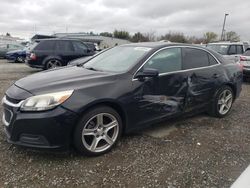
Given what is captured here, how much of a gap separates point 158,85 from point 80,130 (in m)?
1.50

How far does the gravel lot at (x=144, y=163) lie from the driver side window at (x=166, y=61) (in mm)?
1116

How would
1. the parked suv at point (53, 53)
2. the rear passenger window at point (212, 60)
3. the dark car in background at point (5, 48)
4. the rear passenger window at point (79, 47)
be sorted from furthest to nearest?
the dark car in background at point (5, 48), the rear passenger window at point (79, 47), the parked suv at point (53, 53), the rear passenger window at point (212, 60)

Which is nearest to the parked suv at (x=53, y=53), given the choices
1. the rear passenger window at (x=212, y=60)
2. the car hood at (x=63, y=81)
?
the rear passenger window at (x=212, y=60)

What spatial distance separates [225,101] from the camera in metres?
5.96

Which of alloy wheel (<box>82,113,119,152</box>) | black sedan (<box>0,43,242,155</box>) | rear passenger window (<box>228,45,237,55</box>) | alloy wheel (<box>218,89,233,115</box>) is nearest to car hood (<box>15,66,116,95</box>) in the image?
black sedan (<box>0,43,242,155</box>)

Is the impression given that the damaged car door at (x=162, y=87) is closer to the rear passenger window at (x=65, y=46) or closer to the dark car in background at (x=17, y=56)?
the rear passenger window at (x=65, y=46)

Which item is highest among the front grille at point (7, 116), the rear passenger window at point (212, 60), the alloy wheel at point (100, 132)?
the rear passenger window at point (212, 60)

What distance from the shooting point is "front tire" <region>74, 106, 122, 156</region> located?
373cm

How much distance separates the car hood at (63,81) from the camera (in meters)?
3.76

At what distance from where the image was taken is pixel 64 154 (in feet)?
13.1

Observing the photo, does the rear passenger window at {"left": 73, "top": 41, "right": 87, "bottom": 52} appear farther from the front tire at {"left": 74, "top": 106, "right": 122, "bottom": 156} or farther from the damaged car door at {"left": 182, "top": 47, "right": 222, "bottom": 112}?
the front tire at {"left": 74, "top": 106, "right": 122, "bottom": 156}

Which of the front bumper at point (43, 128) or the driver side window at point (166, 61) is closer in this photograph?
the front bumper at point (43, 128)

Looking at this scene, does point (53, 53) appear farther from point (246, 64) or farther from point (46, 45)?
point (246, 64)

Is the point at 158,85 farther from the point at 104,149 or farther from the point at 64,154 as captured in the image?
the point at 64,154
